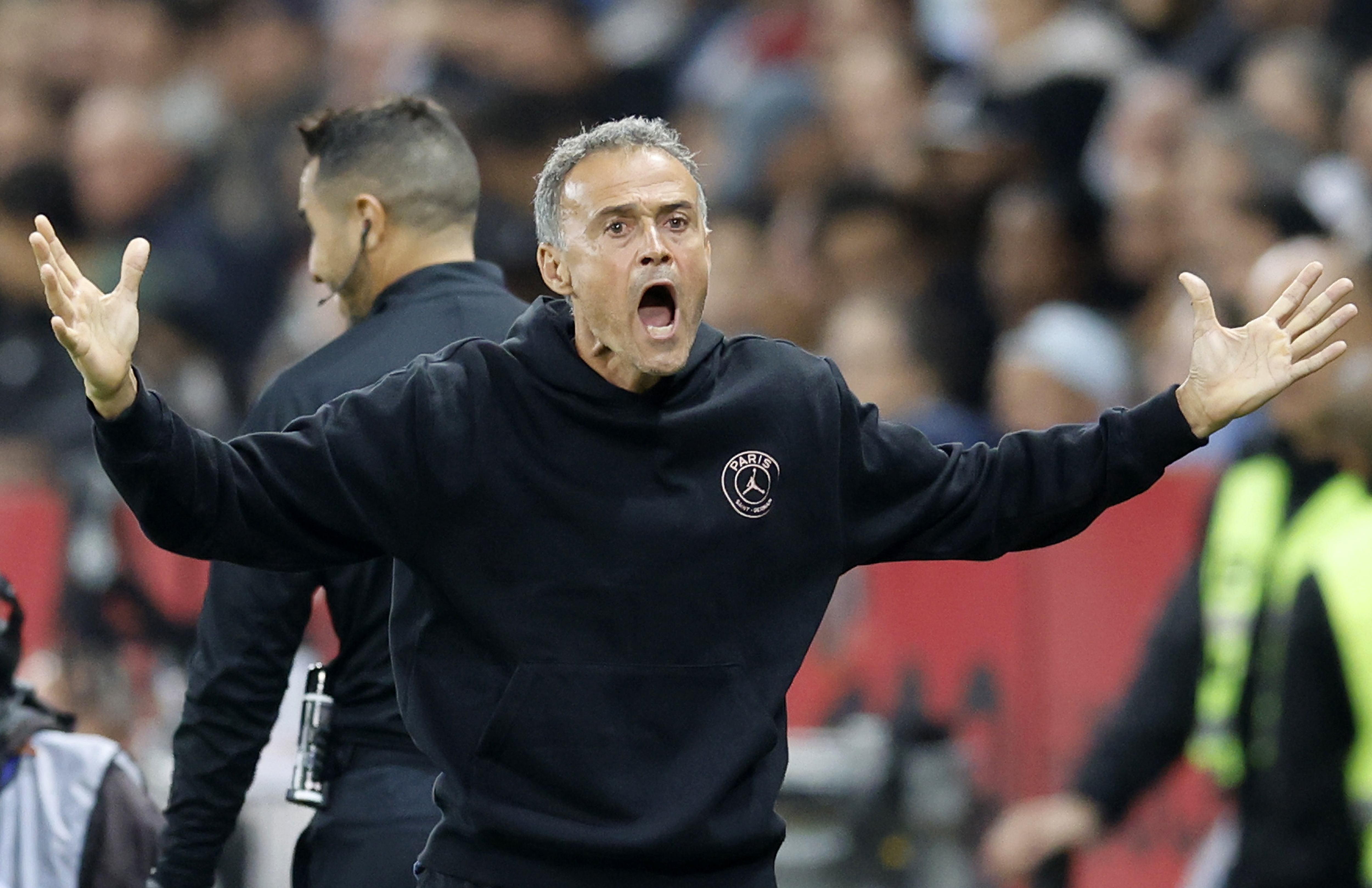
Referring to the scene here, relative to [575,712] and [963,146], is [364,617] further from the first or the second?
[963,146]

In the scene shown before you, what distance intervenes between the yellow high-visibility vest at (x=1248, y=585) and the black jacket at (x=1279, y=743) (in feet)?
0.09

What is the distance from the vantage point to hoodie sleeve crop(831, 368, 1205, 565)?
326 centimetres

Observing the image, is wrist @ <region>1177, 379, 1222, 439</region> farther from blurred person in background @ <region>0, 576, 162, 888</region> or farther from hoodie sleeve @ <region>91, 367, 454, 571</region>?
blurred person in background @ <region>0, 576, 162, 888</region>

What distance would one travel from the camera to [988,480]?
10.9 ft

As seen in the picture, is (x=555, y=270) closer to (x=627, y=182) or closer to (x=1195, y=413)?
(x=627, y=182)

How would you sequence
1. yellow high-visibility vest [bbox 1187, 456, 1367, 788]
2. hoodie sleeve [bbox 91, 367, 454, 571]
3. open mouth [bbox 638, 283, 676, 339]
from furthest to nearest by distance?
yellow high-visibility vest [bbox 1187, 456, 1367, 788], open mouth [bbox 638, 283, 676, 339], hoodie sleeve [bbox 91, 367, 454, 571]

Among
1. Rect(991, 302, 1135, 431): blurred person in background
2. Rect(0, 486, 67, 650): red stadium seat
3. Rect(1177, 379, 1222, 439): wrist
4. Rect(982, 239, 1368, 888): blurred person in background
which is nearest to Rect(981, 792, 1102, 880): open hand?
Rect(982, 239, 1368, 888): blurred person in background

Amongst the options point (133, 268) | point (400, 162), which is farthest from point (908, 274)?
point (133, 268)

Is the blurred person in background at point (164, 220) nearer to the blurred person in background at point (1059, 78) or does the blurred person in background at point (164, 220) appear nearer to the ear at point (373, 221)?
the blurred person in background at point (1059, 78)

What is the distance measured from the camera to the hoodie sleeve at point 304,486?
113 inches

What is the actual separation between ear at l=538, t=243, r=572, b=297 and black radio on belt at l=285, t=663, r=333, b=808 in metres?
0.95

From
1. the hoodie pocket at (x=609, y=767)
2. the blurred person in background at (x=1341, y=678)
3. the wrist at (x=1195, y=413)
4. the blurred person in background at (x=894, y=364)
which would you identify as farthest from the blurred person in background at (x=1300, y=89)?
the hoodie pocket at (x=609, y=767)

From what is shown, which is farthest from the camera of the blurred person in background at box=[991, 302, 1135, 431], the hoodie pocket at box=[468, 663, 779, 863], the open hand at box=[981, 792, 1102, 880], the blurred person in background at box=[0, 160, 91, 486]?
the blurred person in background at box=[0, 160, 91, 486]

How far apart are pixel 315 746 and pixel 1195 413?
1641mm
